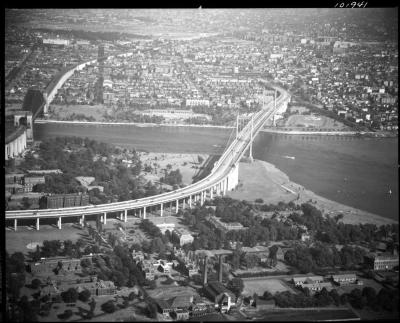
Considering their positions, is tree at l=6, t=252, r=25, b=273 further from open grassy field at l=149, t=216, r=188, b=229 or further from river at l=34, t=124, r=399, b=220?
river at l=34, t=124, r=399, b=220

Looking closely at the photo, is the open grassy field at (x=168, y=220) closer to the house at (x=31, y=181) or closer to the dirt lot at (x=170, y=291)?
the dirt lot at (x=170, y=291)

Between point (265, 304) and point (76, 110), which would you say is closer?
point (265, 304)

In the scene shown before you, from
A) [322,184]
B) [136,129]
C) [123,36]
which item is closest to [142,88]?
[136,129]

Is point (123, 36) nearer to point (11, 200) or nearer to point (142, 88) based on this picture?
point (142, 88)

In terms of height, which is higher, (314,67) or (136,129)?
(314,67)

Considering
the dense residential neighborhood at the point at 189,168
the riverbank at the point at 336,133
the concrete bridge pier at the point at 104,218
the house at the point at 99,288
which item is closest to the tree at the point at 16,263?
the dense residential neighborhood at the point at 189,168

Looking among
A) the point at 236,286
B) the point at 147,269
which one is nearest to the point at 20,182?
the point at 147,269

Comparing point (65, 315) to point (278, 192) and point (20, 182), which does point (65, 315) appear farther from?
point (278, 192)
